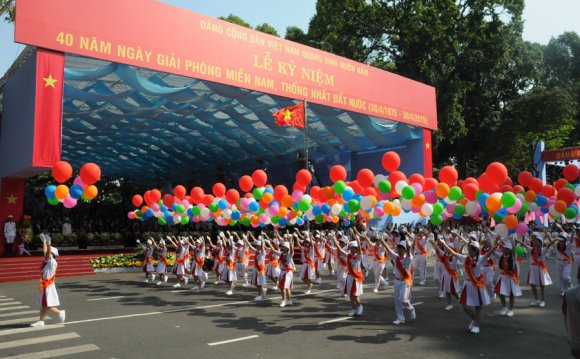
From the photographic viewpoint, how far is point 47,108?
13.8 meters

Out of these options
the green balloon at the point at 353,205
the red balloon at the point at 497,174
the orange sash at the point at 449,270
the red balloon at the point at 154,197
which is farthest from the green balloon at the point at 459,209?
the red balloon at the point at 154,197

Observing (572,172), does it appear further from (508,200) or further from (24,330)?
(24,330)

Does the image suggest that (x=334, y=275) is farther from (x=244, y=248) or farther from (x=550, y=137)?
(x=550, y=137)

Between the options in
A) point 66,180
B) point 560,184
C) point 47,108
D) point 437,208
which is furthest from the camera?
point 47,108

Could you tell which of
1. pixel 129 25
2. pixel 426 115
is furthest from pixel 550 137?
pixel 129 25

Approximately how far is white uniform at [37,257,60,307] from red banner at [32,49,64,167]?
5089mm

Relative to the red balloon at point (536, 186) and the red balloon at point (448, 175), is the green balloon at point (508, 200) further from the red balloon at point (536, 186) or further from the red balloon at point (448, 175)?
the red balloon at point (536, 186)

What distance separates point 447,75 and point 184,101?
996 inches

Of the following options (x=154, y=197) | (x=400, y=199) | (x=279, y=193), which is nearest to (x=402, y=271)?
(x=400, y=199)

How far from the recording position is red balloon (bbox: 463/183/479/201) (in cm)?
1109

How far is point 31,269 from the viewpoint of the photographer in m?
18.5

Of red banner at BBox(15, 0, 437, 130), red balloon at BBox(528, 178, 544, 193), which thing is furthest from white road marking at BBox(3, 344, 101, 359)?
red balloon at BBox(528, 178, 544, 193)

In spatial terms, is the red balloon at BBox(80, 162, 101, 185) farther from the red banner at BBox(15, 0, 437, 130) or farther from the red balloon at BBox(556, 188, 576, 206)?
the red balloon at BBox(556, 188, 576, 206)

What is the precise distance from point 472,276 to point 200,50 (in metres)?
12.9
